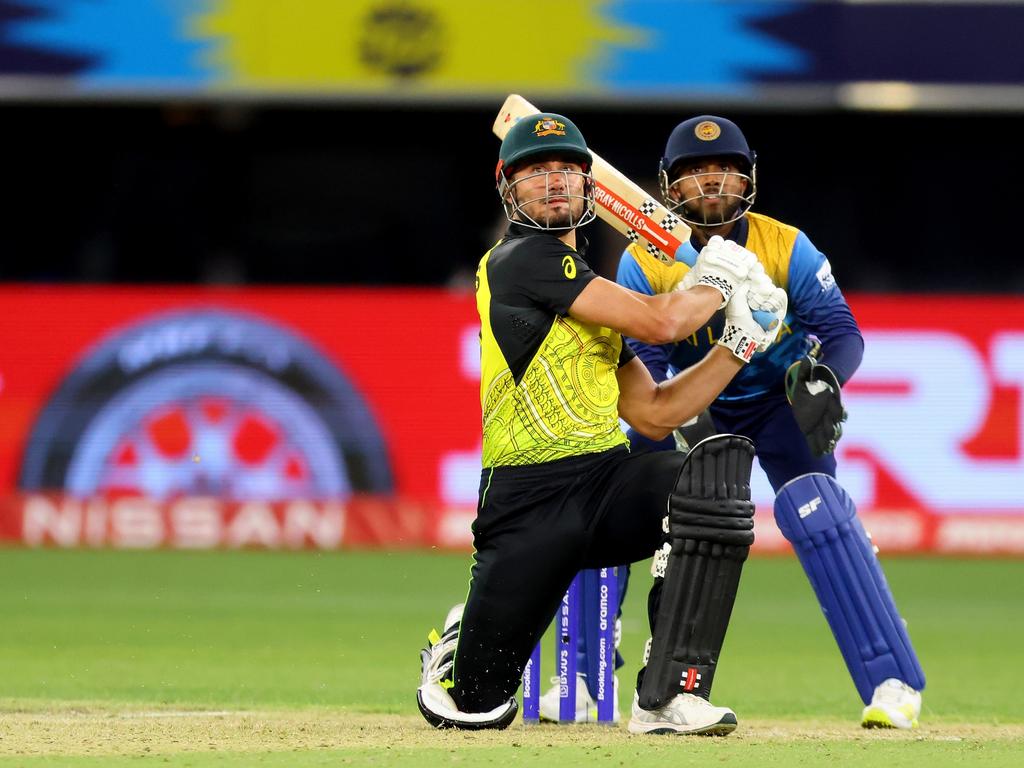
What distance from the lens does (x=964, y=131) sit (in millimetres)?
15383

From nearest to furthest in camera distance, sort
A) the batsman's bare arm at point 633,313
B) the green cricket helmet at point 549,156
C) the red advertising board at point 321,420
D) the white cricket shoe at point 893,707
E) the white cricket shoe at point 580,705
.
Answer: the batsman's bare arm at point 633,313 → the green cricket helmet at point 549,156 → the white cricket shoe at point 893,707 → the white cricket shoe at point 580,705 → the red advertising board at point 321,420

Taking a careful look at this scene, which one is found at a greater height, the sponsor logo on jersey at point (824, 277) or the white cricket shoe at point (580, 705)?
the sponsor logo on jersey at point (824, 277)

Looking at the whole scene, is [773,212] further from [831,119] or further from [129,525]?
[129,525]

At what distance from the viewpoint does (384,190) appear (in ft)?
48.5

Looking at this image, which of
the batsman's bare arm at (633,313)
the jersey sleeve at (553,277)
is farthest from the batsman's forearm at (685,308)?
the jersey sleeve at (553,277)

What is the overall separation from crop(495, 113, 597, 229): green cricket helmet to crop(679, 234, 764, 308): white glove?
1.20ft

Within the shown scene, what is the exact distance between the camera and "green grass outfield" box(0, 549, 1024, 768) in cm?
498

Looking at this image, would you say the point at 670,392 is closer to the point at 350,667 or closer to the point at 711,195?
the point at 711,195

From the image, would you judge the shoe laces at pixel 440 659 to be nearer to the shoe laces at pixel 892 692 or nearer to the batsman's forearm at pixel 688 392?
the batsman's forearm at pixel 688 392

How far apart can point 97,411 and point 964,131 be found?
7.54m

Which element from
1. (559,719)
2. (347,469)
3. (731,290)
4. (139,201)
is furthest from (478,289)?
(139,201)

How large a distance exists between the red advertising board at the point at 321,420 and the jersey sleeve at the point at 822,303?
18.9ft

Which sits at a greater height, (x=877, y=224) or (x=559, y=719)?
(x=877, y=224)

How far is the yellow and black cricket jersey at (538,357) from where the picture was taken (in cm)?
532
